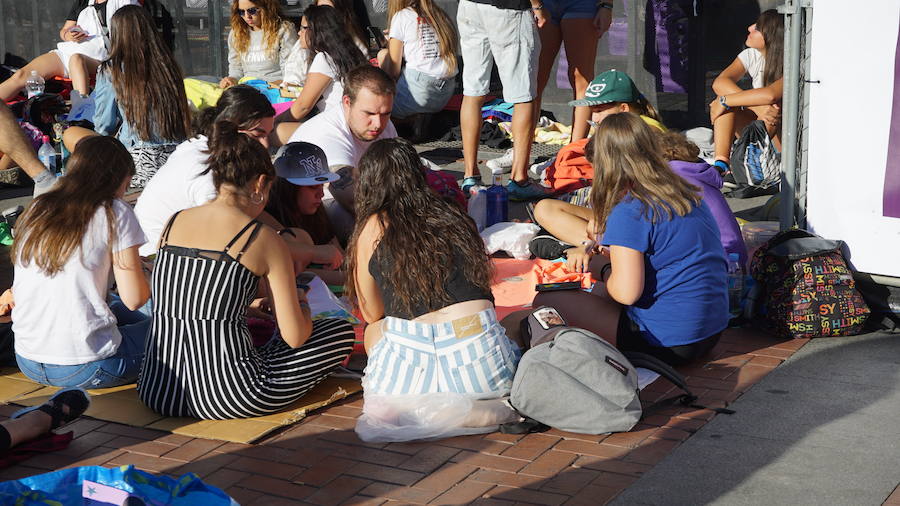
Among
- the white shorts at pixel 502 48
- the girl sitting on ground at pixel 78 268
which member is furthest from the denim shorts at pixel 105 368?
the white shorts at pixel 502 48

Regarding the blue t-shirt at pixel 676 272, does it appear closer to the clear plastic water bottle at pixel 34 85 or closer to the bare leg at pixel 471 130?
the bare leg at pixel 471 130

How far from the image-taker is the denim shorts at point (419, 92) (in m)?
8.41

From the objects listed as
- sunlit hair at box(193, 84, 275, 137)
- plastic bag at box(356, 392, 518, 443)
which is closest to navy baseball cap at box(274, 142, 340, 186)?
sunlit hair at box(193, 84, 275, 137)

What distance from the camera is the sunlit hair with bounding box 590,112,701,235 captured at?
4457 mm

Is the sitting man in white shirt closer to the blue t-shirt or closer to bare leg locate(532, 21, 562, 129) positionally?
the blue t-shirt

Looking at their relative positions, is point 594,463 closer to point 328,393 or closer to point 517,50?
point 328,393

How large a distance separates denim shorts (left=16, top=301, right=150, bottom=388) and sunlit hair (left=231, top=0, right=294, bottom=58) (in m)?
5.49

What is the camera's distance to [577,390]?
→ 13.1ft

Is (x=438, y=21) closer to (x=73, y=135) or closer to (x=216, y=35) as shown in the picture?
(x=73, y=135)

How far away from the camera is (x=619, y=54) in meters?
9.53

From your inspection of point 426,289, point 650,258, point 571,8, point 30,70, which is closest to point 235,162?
point 426,289

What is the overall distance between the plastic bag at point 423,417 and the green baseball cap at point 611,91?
299 centimetres

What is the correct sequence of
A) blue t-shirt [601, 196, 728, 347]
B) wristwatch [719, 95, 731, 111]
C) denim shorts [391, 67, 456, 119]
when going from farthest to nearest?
1. denim shorts [391, 67, 456, 119]
2. wristwatch [719, 95, 731, 111]
3. blue t-shirt [601, 196, 728, 347]

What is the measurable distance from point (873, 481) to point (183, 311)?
2461 mm
